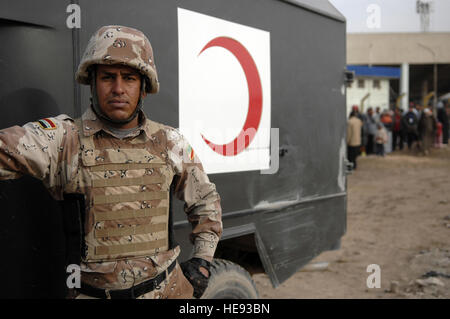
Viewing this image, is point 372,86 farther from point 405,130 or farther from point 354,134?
point 354,134

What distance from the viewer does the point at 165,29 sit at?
7.70 ft

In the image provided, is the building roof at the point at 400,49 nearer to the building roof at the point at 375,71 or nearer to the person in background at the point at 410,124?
the building roof at the point at 375,71

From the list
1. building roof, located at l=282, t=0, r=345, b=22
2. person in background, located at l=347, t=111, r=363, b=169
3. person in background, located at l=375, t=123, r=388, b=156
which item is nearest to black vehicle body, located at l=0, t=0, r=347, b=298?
building roof, located at l=282, t=0, r=345, b=22

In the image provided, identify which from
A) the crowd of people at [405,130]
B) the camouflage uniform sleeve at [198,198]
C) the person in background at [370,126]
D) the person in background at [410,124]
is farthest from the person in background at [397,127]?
the camouflage uniform sleeve at [198,198]

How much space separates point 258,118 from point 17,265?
1708 millimetres

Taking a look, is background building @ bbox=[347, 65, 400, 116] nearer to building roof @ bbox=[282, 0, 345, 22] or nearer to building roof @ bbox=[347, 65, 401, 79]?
building roof @ bbox=[347, 65, 401, 79]

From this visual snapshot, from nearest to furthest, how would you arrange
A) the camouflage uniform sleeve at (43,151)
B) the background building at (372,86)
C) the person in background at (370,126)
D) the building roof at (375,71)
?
the camouflage uniform sleeve at (43,151) < the person in background at (370,126) < the building roof at (375,71) < the background building at (372,86)

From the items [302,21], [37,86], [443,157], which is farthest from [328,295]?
[443,157]

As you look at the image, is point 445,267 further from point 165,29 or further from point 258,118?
point 165,29

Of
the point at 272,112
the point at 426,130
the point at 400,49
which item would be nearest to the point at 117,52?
the point at 272,112

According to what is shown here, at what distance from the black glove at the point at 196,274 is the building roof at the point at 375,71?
23.4 meters

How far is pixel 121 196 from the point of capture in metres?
1.73

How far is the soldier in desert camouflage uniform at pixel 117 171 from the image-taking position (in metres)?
1.70

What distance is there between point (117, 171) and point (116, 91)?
1.03 feet
